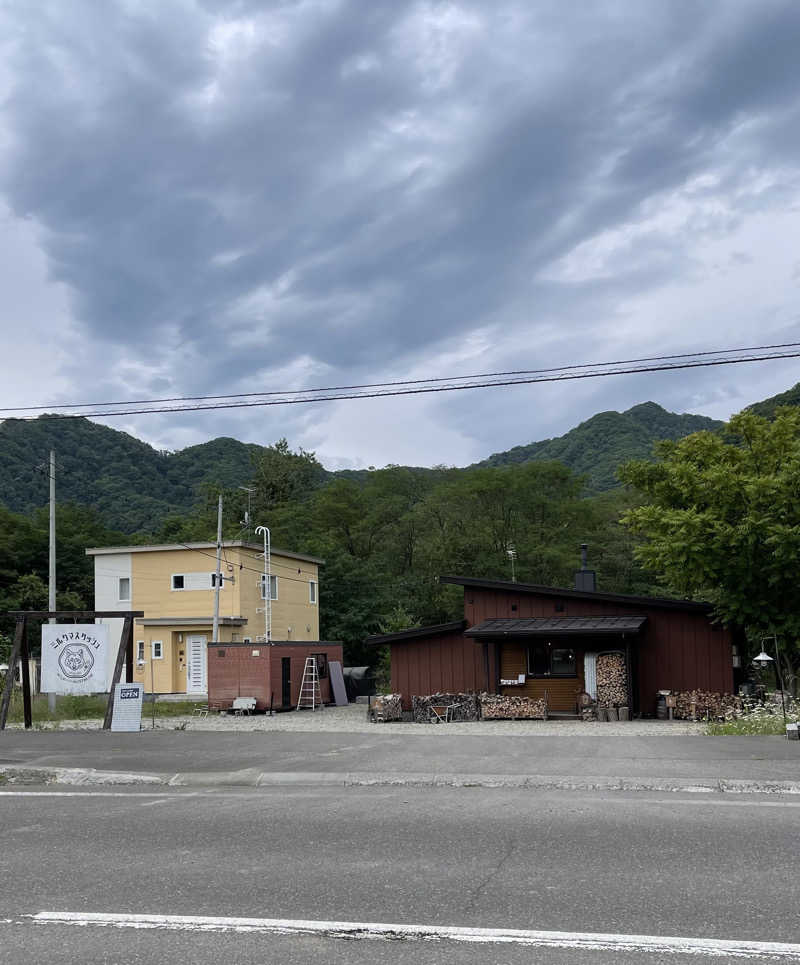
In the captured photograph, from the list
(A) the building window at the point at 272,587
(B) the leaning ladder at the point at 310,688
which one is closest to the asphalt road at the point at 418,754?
(B) the leaning ladder at the point at 310,688

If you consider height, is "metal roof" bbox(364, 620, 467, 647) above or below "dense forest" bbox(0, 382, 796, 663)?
below

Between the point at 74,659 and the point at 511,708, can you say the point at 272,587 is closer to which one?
the point at 511,708

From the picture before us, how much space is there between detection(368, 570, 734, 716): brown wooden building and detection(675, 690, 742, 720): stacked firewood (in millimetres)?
534

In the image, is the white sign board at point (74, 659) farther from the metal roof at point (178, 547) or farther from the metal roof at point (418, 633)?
the metal roof at point (178, 547)

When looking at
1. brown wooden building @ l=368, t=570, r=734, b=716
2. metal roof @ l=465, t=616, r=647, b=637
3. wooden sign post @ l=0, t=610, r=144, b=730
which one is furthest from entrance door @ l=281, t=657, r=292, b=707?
wooden sign post @ l=0, t=610, r=144, b=730

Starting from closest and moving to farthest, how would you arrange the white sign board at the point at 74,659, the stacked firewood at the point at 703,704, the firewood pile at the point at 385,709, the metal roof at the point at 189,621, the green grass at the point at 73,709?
the white sign board at the point at 74,659
the green grass at the point at 73,709
the stacked firewood at the point at 703,704
the firewood pile at the point at 385,709
the metal roof at the point at 189,621

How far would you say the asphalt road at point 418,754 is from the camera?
41.4 feet

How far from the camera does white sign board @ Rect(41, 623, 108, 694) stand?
2072 centimetres

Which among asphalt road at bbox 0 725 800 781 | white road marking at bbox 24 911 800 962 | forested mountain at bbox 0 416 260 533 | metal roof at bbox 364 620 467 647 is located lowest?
asphalt road at bbox 0 725 800 781

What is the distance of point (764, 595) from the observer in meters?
25.0

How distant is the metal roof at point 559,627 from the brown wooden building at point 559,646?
0.09 feet

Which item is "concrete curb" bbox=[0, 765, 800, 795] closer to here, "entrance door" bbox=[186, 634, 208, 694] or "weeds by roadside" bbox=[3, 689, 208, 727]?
"weeds by roadside" bbox=[3, 689, 208, 727]

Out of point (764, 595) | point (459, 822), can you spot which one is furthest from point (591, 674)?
point (459, 822)

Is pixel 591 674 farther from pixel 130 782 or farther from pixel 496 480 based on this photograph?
pixel 496 480
